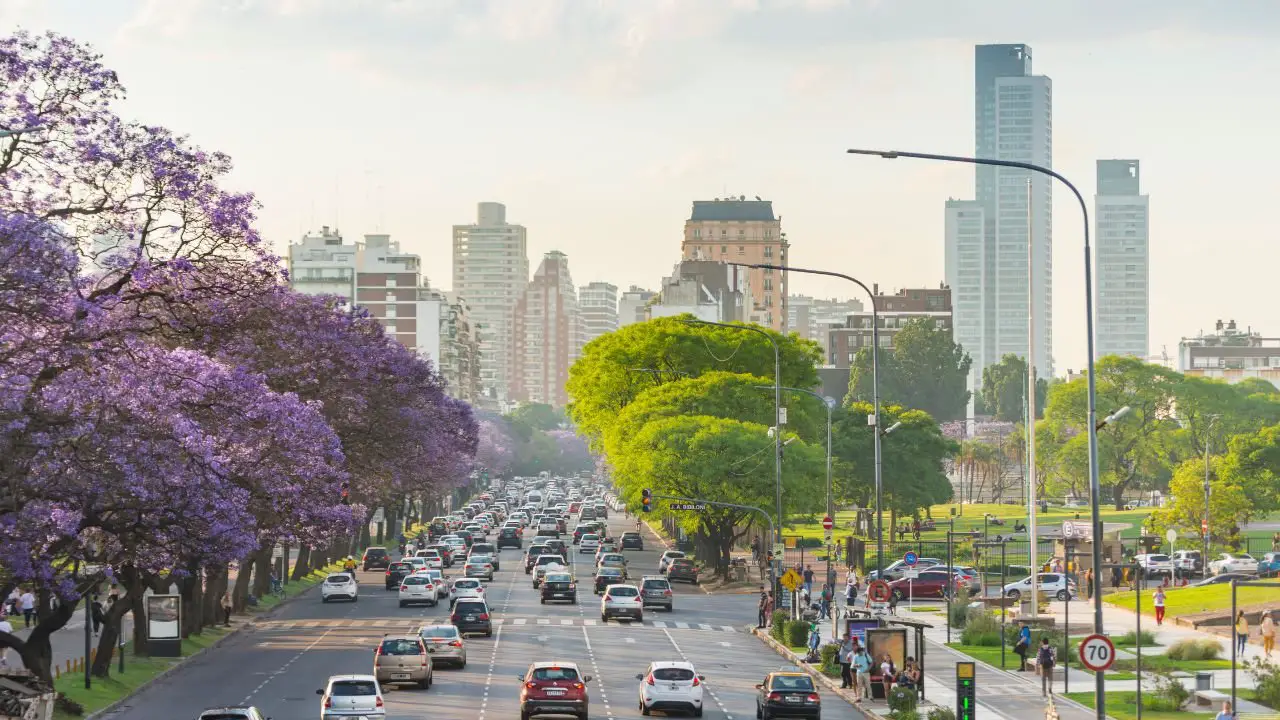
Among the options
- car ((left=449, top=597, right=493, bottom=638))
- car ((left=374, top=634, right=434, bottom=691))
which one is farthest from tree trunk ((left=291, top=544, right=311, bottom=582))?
car ((left=374, top=634, right=434, bottom=691))

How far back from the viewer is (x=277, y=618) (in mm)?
76250

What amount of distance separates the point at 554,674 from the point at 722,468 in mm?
53283

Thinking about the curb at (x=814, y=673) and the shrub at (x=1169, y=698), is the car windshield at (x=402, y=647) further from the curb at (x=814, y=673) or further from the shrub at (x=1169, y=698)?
the shrub at (x=1169, y=698)

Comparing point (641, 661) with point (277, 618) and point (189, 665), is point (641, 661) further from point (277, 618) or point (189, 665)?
point (277, 618)

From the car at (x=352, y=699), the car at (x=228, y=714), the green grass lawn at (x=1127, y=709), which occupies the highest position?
the car at (x=228, y=714)

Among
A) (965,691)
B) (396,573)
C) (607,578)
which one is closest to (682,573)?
(607,578)

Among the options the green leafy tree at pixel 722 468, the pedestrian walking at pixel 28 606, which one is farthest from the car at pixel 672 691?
the green leafy tree at pixel 722 468

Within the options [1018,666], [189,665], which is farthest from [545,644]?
[1018,666]

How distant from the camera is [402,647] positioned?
49.2 metres

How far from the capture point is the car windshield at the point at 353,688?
39.5m

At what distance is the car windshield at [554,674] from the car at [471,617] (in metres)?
23.3

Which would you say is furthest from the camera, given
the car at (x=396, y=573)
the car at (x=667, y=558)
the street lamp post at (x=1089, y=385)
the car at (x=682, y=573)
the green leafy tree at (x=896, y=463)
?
the green leafy tree at (x=896, y=463)

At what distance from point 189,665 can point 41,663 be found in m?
13.0

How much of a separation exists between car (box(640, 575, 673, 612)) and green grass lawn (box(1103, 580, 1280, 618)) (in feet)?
61.0
